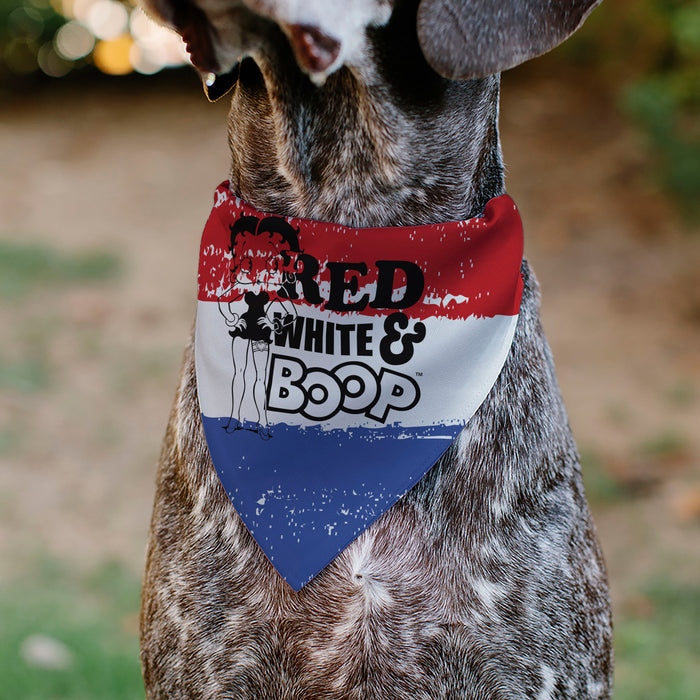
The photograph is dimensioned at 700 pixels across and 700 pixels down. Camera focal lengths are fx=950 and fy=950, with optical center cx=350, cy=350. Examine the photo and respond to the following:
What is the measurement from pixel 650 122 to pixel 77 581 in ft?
15.4

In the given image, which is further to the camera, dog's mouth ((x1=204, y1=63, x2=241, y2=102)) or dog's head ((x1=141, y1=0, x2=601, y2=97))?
dog's mouth ((x1=204, y1=63, x2=241, y2=102))

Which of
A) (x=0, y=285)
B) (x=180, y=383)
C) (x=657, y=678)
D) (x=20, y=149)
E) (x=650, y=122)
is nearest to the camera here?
(x=180, y=383)

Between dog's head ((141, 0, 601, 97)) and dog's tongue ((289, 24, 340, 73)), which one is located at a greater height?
dog's head ((141, 0, 601, 97))

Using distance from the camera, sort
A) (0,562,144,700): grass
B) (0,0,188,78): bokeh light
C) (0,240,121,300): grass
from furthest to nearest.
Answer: (0,0,188,78): bokeh light → (0,240,121,300): grass → (0,562,144,700): grass

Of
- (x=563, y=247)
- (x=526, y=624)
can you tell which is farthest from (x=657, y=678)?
(x=563, y=247)

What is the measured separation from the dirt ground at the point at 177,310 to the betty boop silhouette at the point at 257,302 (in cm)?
281

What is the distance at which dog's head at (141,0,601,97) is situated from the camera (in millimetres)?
1811

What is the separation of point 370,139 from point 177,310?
5.52 meters

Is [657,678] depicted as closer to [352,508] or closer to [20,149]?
[352,508]

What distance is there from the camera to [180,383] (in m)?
2.55

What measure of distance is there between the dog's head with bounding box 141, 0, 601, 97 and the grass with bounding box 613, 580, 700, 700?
295 centimetres

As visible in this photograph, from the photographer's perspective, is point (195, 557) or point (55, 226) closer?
point (195, 557)

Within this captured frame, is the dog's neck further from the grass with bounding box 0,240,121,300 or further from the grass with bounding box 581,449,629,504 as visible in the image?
the grass with bounding box 0,240,121,300

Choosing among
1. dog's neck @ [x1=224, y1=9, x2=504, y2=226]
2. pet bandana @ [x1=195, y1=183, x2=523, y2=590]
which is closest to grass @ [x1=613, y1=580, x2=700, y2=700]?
pet bandana @ [x1=195, y1=183, x2=523, y2=590]
